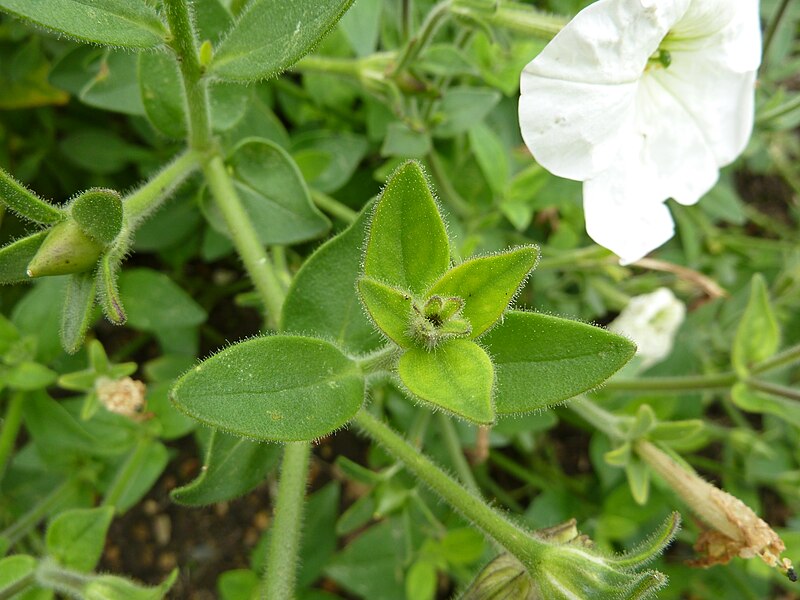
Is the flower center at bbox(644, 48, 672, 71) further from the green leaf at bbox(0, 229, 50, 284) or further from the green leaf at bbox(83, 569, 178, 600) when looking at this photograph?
the green leaf at bbox(83, 569, 178, 600)

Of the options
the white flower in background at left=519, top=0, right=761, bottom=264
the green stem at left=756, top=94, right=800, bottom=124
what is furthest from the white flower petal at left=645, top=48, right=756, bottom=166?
the green stem at left=756, top=94, right=800, bottom=124

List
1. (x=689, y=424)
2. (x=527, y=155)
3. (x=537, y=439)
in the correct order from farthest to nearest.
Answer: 1. (x=537, y=439)
2. (x=527, y=155)
3. (x=689, y=424)

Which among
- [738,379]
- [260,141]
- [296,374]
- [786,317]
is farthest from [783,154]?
[296,374]

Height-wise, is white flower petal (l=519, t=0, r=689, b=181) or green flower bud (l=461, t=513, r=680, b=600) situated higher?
white flower petal (l=519, t=0, r=689, b=181)

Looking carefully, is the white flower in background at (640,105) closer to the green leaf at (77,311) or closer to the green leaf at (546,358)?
the green leaf at (546,358)

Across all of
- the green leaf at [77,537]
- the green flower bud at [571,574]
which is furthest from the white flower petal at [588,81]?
the green leaf at [77,537]

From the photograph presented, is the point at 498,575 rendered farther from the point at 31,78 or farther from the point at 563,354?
the point at 31,78
